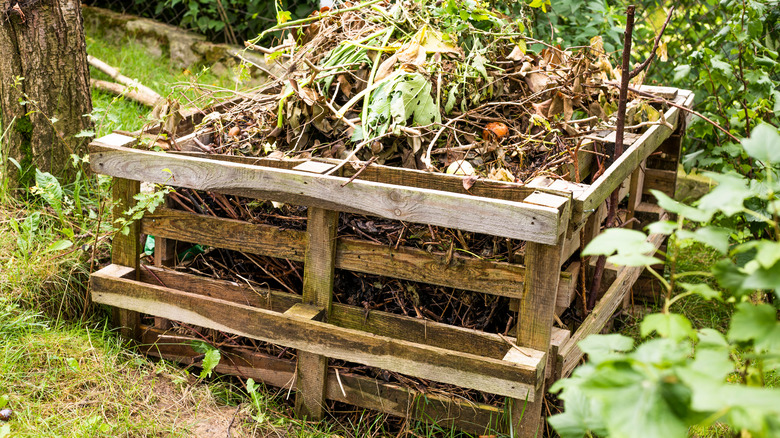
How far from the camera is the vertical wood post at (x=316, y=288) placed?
A: 2.57 m

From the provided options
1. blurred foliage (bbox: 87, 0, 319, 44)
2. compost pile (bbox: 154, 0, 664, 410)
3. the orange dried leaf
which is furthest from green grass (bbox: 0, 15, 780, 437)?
blurred foliage (bbox: 87, 0, 319, 44)

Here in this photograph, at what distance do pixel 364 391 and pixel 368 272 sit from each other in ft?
1.46

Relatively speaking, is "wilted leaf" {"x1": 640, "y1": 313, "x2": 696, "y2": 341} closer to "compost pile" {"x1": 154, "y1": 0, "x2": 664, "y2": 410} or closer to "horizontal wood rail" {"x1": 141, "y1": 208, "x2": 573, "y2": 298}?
"horizontal wood rail" {"x1": 141, "y1": 208, "x2": 573, "y2": 298}

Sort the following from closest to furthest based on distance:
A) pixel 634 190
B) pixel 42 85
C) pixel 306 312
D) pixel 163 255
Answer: pixel 306 312 → pixel 163 255 → pixel 42 85 → pixel 634 190

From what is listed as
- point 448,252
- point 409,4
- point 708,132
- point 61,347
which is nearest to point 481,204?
point 448,252

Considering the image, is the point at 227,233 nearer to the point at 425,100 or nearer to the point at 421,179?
the point at 421,179

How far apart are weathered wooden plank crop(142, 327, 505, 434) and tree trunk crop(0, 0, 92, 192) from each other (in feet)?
3.96

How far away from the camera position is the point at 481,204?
2.26m

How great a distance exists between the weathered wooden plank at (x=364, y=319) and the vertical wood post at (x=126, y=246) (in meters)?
0.09

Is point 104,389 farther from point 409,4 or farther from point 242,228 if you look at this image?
point 409,4

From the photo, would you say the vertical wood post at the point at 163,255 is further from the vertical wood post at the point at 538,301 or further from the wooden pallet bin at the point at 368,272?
the vertical wood post at the point at 538,301

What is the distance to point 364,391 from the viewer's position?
268 centimetres

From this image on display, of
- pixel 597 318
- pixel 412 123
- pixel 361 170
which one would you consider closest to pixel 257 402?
pixel 361 170

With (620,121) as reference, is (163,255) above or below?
below
